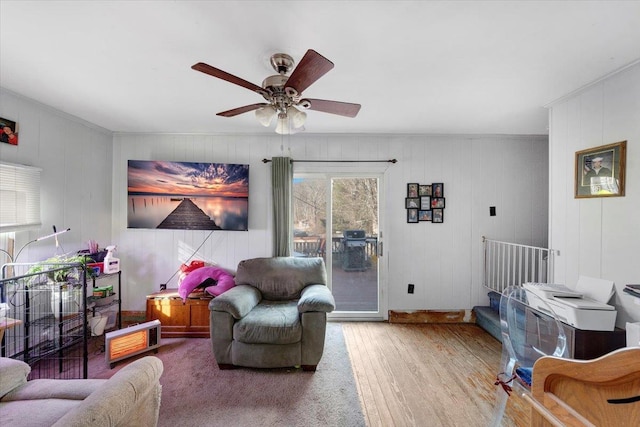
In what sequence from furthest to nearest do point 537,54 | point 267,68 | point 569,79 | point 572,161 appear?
point 572,161, point 569,79, point 267,68, point 537,54

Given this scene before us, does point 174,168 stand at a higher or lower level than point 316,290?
higher

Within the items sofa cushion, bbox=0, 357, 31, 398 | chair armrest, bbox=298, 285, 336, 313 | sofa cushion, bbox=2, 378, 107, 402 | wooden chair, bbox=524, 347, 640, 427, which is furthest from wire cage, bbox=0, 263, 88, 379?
wooden chair, bbox=524, 347, 640, 427

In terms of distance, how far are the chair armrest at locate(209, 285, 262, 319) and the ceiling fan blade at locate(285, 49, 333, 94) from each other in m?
1.97

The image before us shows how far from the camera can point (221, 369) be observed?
2.54 metres

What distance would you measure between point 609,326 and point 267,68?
125 inches

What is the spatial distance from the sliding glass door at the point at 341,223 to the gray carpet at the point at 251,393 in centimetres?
122

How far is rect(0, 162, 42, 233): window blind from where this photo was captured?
2322 mm

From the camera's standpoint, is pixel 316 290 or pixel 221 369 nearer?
pixel 221 369

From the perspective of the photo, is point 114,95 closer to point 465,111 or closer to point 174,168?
point 174,168

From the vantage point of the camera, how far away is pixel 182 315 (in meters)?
3.19

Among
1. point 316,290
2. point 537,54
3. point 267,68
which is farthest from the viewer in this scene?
point 316,290

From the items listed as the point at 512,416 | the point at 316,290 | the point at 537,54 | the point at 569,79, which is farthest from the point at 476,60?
the point at 512,416

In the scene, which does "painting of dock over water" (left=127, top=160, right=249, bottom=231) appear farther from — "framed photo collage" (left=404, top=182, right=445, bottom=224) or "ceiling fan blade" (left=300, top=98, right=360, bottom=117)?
"framed photo collage" (left=404, top=182, right=445, bottom=224)

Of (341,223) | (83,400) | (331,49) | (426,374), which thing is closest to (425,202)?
(341,223)
